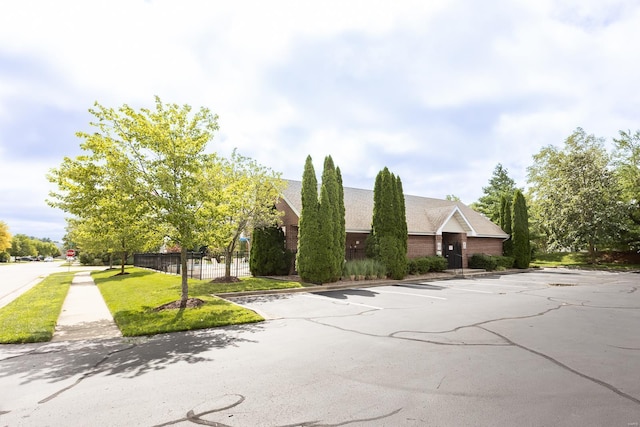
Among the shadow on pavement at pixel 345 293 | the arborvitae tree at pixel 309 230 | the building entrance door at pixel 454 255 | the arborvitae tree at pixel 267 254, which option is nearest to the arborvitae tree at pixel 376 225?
the arborvitae tree at pixel 309 230

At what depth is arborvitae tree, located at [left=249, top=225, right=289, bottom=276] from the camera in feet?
64.1

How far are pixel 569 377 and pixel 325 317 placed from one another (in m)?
5.59

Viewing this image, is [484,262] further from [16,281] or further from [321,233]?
[16,281]

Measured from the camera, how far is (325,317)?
30.5ft

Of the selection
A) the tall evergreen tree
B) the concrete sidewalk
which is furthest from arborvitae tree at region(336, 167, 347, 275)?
the concrete sidewalk

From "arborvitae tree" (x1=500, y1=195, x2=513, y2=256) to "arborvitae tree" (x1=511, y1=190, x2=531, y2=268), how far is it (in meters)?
0.55

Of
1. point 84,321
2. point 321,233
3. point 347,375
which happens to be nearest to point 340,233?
point 321,233

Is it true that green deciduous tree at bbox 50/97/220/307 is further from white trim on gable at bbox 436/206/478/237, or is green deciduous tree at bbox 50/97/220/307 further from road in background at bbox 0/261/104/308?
white trim on gable at bbox 436/206/478/237

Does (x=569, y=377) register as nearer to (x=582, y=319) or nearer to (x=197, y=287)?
(x=582, y=319)

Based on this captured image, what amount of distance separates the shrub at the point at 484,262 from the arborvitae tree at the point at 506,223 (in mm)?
4168

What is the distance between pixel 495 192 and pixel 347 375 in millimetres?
53415

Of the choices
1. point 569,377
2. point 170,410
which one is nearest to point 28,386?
point 170,410

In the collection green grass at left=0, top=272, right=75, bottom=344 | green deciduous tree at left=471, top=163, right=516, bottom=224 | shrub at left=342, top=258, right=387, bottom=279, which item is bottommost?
green grass at left=0, top=272, right=75, bottom=344

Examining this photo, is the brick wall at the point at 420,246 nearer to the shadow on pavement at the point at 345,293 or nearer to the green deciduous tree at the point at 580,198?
the shadow on pavement at the point at 345,293
